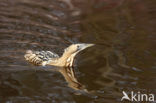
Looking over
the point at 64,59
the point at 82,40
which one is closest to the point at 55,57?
the point at 64,59

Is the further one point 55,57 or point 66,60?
point 55,57

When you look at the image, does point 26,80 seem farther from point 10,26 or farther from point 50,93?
point 10,26

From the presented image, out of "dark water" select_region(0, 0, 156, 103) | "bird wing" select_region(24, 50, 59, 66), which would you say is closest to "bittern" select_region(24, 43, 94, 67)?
"bird wing" select_region(24, 50, 59, 66)

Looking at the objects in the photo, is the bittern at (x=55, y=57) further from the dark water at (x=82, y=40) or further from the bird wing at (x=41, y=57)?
the dark water at (x=82, y=40)

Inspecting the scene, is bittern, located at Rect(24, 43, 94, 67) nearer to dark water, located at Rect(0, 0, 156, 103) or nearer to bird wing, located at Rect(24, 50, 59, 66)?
bird wing, located at Rect(24, 50, 59, 66)

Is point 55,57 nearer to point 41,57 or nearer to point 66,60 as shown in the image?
point 41,57

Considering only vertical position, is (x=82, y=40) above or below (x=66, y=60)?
above
